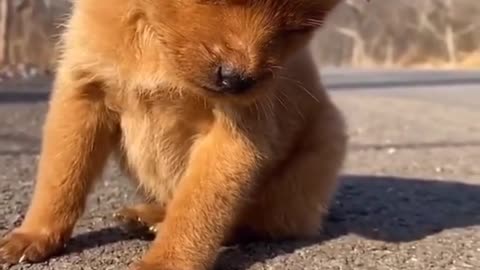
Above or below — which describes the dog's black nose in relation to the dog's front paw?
above

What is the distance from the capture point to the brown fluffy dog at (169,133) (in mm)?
3062

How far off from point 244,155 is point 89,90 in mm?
590

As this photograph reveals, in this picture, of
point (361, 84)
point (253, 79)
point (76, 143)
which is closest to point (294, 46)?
point (253, 79)

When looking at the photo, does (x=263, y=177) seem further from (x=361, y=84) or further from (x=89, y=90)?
(x=361, y=84)

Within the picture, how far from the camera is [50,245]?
3375 millimetres

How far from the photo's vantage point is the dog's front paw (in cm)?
328

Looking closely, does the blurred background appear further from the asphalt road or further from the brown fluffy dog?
the brown fluffy dog

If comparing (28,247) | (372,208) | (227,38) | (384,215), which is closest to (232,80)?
(227,38)

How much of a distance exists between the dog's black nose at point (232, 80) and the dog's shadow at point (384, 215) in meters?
0.75

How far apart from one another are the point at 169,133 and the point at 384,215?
125 cm

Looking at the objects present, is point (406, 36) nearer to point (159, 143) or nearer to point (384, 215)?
point (384, 215)

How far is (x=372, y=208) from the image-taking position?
450 centimetres

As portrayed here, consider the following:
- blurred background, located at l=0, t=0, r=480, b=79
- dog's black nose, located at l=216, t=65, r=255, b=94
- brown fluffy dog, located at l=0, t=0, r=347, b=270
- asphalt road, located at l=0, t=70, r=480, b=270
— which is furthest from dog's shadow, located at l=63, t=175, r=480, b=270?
blurred background, located at l=0, t=0, r=480, b=79

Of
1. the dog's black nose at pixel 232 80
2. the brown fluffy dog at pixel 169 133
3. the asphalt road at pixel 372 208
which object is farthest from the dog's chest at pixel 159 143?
the dog's black nose at pixel 232 80
